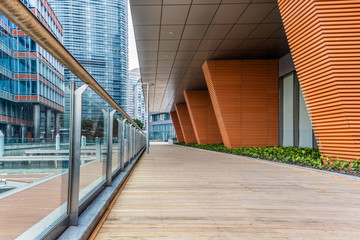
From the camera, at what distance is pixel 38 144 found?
4.40 feet

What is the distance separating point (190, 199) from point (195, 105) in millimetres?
21384

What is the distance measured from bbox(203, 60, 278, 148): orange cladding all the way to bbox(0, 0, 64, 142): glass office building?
43.8ft

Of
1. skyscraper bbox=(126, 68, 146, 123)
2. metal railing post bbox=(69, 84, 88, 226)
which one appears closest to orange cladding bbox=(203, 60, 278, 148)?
metal railing post bbox=(69, 84, 88, 226)

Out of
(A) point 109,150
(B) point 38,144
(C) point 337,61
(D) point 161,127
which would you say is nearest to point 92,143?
(A) point 109,150

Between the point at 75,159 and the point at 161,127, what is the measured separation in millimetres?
62198

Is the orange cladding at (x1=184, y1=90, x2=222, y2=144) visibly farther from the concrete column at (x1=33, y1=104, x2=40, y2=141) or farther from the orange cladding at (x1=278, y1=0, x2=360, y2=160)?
the concrete column at (x1=33, y1=104, x2=40, y2=141)

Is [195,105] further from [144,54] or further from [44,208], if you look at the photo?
[44,208]

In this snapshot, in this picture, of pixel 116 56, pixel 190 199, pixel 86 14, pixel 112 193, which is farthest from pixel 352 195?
pixel 86 14

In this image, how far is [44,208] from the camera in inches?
65.5

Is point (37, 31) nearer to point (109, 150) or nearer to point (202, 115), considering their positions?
point (109, 150)

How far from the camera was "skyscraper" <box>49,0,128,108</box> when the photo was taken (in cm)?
4981

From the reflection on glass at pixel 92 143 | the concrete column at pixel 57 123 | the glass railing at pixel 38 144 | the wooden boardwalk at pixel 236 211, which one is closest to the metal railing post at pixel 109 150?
the reflection on glass at pixel 92 143

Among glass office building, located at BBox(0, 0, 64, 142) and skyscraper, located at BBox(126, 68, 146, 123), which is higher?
skyscraper, located at BBox(126, 68, 146, 123)

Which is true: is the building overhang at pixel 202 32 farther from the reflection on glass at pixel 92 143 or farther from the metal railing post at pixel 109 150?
the reflection on glass at pixel 92 143
